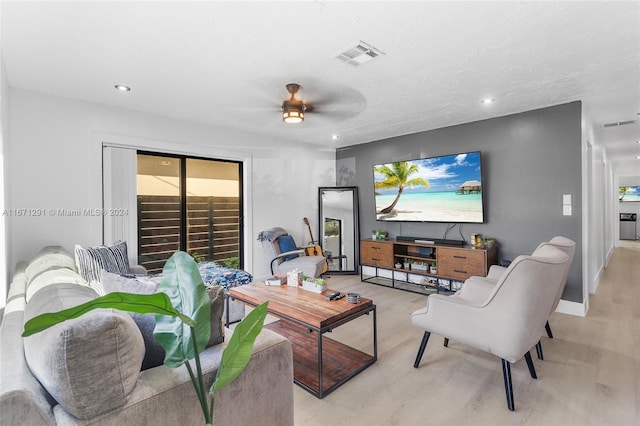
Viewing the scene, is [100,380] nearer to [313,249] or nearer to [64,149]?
[64,149]

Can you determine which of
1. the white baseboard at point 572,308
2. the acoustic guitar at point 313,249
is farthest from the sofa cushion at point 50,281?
the white baseboard at point 572,308

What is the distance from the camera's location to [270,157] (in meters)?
5.09

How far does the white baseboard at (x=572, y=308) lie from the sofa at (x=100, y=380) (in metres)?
3.76

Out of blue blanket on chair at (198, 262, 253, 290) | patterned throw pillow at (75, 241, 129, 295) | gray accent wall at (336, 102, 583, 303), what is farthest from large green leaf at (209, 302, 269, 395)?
gray accent wall at (336, 102, 583, 303)

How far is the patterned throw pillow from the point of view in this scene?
8.85 feet

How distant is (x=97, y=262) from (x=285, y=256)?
244cm

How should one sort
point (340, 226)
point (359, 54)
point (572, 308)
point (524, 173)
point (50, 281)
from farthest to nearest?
point (340, 226) < point (524, 173) < point (572, 308) < point (359, 54) < point (50, 281)

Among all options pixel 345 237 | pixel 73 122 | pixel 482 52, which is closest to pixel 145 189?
pixel 73 122

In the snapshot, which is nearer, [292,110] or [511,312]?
[511,312]

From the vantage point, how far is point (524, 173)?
12.7ft

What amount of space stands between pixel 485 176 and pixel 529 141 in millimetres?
645

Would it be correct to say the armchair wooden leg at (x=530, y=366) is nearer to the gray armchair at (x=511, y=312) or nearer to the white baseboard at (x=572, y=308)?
the gray armchair at (x=511, y=312)

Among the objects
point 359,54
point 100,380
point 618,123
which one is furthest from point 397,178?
point 100,380

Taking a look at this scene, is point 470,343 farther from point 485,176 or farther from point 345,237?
point 345,237
